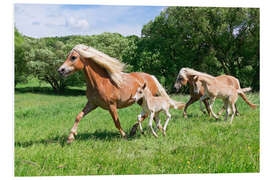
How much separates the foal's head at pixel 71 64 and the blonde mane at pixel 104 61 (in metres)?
0.09

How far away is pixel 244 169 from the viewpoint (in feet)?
10.6

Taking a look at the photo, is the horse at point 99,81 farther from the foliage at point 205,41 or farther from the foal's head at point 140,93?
the foliage at point 205,41

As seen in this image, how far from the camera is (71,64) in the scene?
3.37 meters

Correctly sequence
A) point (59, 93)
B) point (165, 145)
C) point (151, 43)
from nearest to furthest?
point (165, 145) < point (151, 43) < point (59, 93)

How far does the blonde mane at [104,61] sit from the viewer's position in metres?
3.49

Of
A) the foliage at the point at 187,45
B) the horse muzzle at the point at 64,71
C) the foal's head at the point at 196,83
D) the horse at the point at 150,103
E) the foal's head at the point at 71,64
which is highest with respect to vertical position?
the foliage at the point at 187,45

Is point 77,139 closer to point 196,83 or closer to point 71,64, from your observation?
point 71,64

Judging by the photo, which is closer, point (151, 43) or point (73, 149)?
point (73, 149)

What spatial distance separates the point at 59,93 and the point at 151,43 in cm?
426

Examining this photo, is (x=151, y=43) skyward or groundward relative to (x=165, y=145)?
skyward

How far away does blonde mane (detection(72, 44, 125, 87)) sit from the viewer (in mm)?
3488

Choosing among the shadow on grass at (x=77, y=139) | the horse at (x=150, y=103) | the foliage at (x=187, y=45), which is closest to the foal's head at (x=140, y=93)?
the horse at (x=150, y=103)
